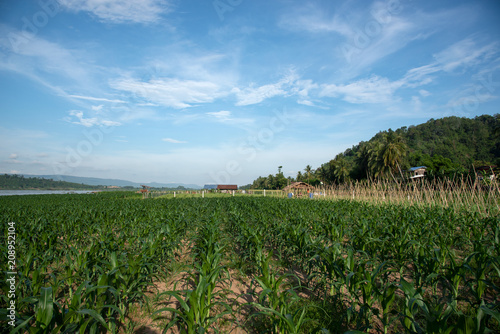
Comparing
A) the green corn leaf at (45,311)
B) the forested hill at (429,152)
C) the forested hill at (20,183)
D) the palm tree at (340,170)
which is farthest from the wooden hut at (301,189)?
the forested hill at (20,183)

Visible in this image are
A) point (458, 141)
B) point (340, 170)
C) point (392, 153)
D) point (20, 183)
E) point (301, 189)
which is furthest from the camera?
point (20, 183)

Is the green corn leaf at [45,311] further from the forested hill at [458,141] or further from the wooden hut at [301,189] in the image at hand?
the forested hill at [458,141]

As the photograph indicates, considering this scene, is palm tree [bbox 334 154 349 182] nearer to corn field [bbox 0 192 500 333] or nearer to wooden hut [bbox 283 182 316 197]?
wooden hut [bbox 283 182 316 197]

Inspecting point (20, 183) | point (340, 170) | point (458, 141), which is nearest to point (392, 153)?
point (340, 170)

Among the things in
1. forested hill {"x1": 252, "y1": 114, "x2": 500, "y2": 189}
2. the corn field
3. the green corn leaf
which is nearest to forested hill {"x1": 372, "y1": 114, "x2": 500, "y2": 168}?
forested hill {"x1": 252, "y1": 114, "x2": 500, "y2": 189}

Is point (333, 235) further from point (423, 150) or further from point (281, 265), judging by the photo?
point (423, 150)

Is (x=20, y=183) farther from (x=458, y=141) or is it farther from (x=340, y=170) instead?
(x=458, y=141)

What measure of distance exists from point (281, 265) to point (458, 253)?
5.12 meters

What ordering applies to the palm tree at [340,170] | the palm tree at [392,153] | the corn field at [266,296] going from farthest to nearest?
the palm tree at [340,170] → the palm tree at [392,153] → the corn field at [266,296]

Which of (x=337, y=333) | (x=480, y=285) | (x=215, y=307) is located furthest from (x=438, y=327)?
(x=215, y=307)

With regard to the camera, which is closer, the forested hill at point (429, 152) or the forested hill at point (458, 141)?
the forested hill at point (429, 152)

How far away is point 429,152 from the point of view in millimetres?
69875

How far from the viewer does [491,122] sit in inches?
2901

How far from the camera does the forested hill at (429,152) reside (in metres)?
43.0
